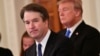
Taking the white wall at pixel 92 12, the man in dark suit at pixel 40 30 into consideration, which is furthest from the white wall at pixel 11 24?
the man in dark suit at pixel 40 30

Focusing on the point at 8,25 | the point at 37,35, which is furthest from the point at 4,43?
the point at 37,35

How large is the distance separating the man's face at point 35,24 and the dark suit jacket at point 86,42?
0.36 meters

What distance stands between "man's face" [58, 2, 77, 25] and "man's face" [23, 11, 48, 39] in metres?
0.48

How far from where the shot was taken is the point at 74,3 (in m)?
2.61

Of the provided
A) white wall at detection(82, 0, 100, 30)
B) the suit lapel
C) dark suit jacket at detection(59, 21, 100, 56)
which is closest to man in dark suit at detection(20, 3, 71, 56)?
dark suit jacket at detection(59, 21, 100, 56)

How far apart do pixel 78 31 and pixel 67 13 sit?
0.20 meters

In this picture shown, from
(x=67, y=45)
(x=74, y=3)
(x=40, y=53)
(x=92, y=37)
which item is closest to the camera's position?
(x=67, y=45)

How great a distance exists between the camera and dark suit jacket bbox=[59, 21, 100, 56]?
7.77 ft

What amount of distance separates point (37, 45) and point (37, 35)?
11 centimetres

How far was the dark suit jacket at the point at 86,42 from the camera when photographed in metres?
2.37

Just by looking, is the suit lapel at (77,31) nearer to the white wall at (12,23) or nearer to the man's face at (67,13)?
the man's face at (67,13)

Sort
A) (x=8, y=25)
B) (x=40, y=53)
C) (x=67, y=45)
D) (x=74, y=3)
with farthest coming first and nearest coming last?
(x=8, y=25) < (x=74, y=3) < (x=40, y=53) < (x=67, y=45)

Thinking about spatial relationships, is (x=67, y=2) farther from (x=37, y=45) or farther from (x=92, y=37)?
(x=37, y=45)

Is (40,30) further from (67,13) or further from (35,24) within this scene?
(67,13)
